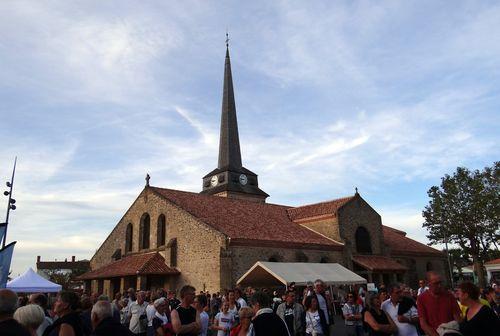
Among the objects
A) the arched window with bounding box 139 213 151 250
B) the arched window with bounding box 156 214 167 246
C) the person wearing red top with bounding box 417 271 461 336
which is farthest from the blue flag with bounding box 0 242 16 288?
the arched window with bounding box 139 213 151 250

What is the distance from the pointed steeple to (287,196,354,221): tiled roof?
14462 millimetres

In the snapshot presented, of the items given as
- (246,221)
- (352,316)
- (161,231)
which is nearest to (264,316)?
(352,316)

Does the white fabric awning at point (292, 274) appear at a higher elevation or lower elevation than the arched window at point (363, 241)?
lower

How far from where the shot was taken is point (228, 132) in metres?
49.1

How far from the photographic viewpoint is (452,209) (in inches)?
1452

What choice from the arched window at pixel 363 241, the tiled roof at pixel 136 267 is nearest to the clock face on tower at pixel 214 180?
the tiled roof at pixel 136 267

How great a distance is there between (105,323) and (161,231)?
77.8 ft

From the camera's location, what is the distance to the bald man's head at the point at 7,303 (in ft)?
12.7

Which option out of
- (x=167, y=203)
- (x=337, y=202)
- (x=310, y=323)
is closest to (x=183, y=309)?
(x=310, y=323)

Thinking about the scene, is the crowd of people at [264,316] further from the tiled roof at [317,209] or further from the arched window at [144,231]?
the tiled roof at [317,209]

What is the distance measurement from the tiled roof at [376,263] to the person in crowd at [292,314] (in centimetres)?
1938

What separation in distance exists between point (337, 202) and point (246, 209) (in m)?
6.97

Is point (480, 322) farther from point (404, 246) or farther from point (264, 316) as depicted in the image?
point (404, 246)

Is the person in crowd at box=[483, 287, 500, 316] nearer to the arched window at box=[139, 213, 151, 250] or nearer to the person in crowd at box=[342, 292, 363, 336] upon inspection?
the person in crowd at box=[342, 292, 363, 336]
